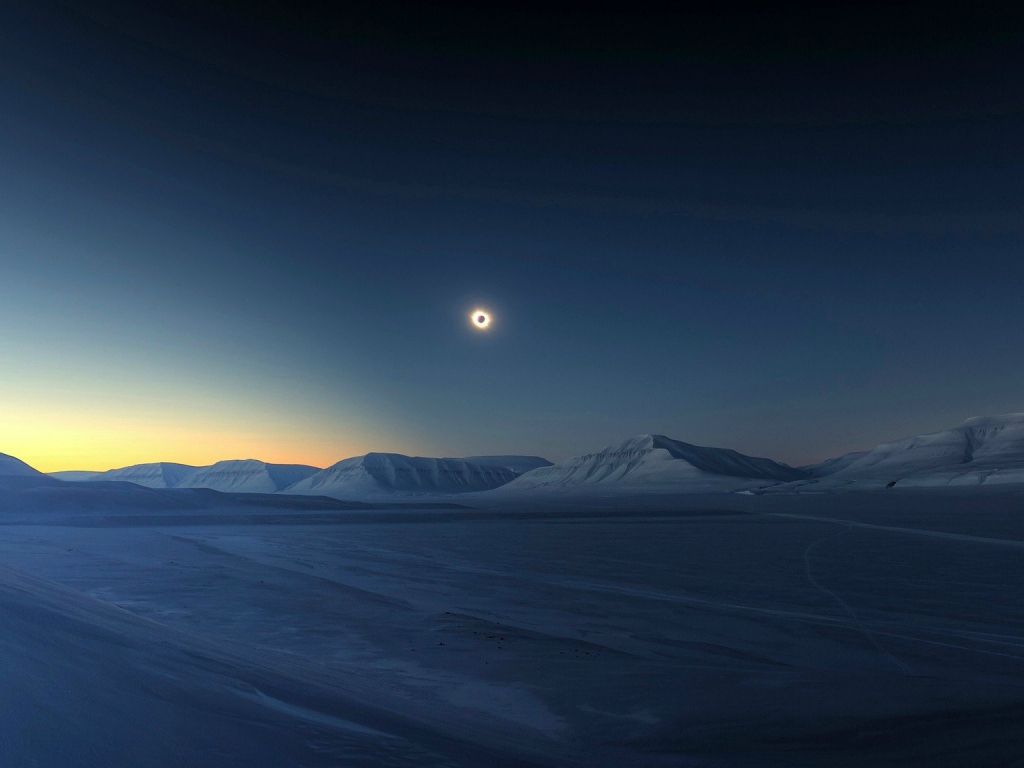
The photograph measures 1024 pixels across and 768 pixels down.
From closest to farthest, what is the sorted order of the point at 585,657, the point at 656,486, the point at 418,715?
the point at 418,715, the point at 585,657, the point at 656,486

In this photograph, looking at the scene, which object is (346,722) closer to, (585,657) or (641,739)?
(641,739)

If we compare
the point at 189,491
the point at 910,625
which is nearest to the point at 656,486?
the point at 189,491

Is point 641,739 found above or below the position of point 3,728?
below

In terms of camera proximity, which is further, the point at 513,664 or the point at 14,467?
the point at 14,467

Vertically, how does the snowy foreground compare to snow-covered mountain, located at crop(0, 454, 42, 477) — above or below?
below

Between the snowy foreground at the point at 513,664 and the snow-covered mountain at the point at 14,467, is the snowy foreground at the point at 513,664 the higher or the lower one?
the lower one

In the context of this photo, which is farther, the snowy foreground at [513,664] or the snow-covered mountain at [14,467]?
the snow-covered mountain at [14,467]

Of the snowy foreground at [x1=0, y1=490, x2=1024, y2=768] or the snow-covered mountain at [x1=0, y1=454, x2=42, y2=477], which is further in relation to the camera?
the snow-covered mountain at [x1=0, y1=454, x2=42, y2=477]

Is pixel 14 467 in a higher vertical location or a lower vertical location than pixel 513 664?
higher
